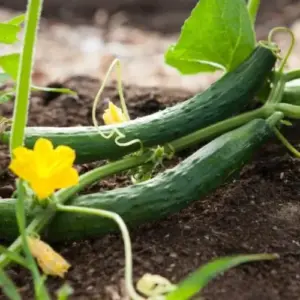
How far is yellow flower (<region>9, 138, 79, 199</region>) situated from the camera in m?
0.81

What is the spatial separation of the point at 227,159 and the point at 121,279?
264 millimetres

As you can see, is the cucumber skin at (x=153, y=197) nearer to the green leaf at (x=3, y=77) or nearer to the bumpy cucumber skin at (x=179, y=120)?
the bumpy cucumber skin at (x=179, y=120)

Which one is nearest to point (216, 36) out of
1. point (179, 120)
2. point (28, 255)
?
point (179, 120)

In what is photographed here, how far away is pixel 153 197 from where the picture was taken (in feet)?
3.14

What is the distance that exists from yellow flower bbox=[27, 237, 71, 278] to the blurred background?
1.01 meters

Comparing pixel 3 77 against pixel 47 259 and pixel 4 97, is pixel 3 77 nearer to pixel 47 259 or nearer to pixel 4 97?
pixel 4 97

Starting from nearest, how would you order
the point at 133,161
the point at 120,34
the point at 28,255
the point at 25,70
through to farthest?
the point at 28,255 → the point at 25,70 → the point at 133,161 → the point at 120,34

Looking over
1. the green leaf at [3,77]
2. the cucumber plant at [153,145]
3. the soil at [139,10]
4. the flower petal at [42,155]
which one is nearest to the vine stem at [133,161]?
the cucumber plant at [153,145]

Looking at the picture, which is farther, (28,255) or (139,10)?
(139,10)

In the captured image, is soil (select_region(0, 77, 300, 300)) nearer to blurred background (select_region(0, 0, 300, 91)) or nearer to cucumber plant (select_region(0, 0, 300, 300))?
cucumber plant (select_region(0, 0, 300, 300))

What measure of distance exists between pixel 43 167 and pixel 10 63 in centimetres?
34

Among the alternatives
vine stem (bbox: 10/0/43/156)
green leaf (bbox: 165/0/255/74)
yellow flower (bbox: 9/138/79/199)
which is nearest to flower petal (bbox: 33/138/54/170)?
yellow flower (bbox: 9/138/79/199)

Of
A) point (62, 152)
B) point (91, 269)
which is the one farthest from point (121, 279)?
point (62, 152)

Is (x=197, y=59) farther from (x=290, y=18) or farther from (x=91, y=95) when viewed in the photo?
(x=290, y=18)
